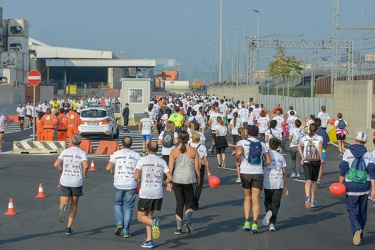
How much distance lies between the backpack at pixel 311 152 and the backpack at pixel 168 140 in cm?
286

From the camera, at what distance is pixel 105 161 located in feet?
75.2

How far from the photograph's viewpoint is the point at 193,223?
12.3 m

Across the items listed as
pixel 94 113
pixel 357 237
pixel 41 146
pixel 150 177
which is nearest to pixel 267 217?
pixel 357 237

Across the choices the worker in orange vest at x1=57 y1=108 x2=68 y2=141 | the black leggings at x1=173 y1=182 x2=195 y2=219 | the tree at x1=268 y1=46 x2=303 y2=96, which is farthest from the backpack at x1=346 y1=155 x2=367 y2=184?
the tree at x1=268 y1=46 x2=303 y2=96

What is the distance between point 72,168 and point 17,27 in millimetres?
94326

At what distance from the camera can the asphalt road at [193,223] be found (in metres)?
10.6

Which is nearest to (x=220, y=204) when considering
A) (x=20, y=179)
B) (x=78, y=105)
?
(x=20, y=179)

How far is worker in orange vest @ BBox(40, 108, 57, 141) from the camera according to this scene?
2680 cm

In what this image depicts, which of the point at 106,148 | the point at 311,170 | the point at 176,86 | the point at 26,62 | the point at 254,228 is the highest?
the point at 26,62

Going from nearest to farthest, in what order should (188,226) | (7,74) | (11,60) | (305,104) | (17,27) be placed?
(188,226) < (305,104) < (7,74) < (11,60) < (17,27)

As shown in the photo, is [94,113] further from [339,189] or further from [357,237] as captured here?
[357,237]

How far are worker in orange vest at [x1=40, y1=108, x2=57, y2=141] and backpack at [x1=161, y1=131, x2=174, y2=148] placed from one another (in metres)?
12.8

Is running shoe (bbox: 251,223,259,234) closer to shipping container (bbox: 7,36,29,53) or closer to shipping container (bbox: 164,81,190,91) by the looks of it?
shipping container (bbox: 7,36,29,53)

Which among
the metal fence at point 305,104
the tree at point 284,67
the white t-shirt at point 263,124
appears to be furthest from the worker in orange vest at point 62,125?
the tree at point 284,67
